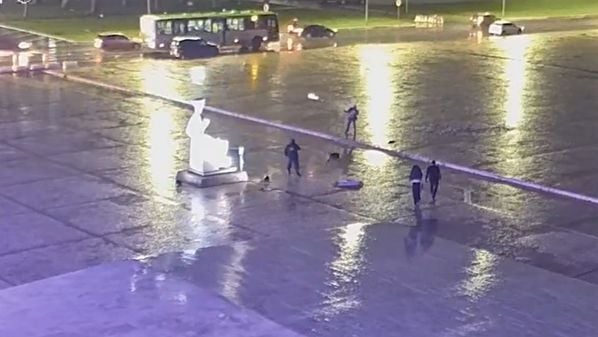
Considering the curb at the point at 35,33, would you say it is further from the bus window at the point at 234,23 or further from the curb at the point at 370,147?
the curb at the point at 370,147

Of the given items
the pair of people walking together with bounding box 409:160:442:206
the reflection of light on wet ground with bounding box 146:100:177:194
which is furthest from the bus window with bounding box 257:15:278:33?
the pair of people walking together with bounding box 409:160:442:206

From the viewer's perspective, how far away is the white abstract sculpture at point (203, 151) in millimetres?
30516

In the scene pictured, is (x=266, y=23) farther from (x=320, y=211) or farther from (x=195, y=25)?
(x=320, y=211)

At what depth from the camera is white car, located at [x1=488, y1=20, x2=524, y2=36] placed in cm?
7106

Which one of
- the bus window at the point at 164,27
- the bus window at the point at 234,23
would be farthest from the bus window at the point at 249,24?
the bus window at the point at 164,27

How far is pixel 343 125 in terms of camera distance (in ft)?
131

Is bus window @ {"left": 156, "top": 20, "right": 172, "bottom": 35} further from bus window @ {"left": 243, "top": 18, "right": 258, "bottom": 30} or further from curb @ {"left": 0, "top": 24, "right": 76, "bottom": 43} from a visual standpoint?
curb @ {"left": 0, "top": 24, "right": 76, "bottom": 43}

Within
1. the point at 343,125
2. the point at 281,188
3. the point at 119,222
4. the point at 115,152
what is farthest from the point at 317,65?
the point at 119,222

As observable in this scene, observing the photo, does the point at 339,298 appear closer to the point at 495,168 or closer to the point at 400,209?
the point at 400,209

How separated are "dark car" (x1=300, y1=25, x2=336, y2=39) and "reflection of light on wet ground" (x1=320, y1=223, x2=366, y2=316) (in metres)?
41.1

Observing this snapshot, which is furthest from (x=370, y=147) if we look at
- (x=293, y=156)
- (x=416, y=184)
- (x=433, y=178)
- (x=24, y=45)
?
(x=24, y=45)

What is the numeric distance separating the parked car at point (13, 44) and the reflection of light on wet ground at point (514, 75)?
24.7 m

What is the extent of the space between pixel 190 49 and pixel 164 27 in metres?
3.90

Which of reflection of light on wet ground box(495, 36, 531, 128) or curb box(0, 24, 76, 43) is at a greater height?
curb box(0, 24, 76, 43)
